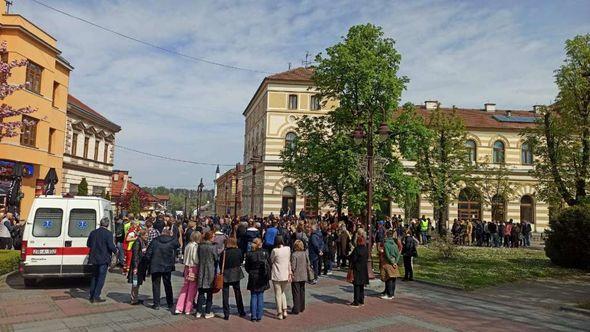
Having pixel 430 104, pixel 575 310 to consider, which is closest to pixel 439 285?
pixel 575 310

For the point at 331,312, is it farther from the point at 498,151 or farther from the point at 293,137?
the point at 498,151

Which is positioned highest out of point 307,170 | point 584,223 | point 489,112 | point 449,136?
point 489,112

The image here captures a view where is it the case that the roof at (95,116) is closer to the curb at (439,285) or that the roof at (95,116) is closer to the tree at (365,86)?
the tree at (365,86)

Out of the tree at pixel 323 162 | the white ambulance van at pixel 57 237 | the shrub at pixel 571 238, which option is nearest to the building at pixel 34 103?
the white ambulance van at pixel 57 237

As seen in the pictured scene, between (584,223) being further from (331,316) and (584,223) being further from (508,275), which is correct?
(331,316)

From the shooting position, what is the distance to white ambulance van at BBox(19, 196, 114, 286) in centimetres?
1186

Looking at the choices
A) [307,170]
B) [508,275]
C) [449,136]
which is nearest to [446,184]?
[449,136]

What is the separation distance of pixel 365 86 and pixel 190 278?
51.1ft

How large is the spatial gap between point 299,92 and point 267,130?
4.71 metres

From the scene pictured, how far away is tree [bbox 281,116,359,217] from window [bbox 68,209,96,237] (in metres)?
12.8

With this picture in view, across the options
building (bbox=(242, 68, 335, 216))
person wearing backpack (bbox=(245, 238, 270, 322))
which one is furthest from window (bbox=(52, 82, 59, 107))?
person wearing backpack (bbox=(245, 238, 270, 322))

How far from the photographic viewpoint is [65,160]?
115ft

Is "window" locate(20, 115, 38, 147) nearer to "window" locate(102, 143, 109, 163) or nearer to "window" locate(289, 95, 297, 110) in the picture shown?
"window" locate(102, 143, 109, 163)

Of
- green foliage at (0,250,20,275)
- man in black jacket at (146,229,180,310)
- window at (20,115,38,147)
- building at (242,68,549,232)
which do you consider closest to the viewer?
man in black jacket at (146,229,180,310)
